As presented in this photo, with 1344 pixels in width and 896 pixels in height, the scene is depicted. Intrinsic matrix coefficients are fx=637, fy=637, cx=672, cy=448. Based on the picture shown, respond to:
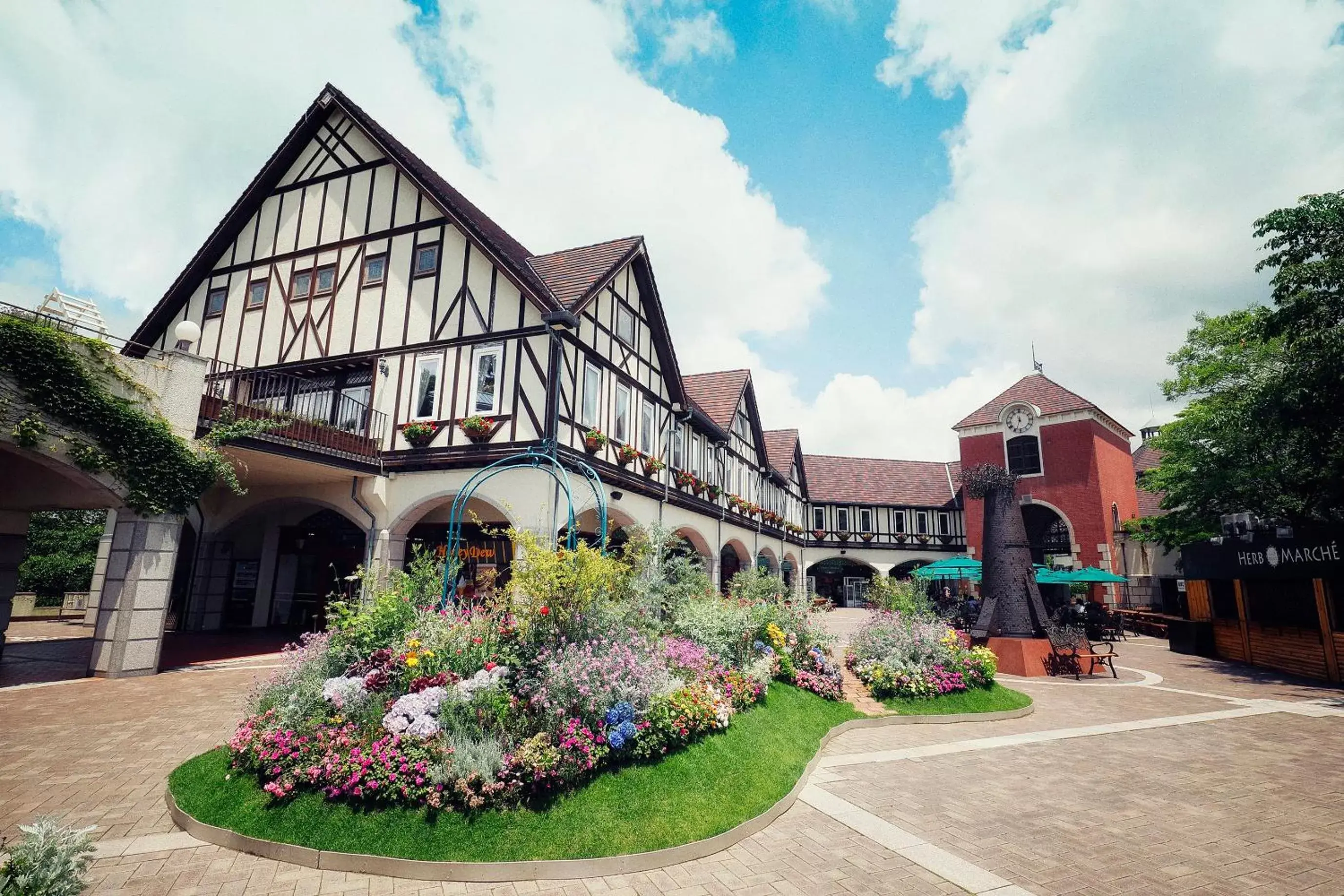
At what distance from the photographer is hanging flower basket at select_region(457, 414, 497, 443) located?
13.3 metres

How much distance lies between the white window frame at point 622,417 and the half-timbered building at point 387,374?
0.07 m

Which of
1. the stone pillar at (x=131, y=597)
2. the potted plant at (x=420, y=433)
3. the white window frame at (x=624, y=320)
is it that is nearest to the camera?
the stone pillar at (x=131, y=597)

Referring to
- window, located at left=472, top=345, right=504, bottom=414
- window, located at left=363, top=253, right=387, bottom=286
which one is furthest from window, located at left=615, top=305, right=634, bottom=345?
window, located at left=363, top=253, right=387, bottom=286

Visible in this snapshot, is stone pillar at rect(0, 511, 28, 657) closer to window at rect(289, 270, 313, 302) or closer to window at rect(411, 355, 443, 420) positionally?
window at rect(289, 270, 313, 302)

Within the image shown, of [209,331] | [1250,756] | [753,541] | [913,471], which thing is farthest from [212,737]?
[913,471]

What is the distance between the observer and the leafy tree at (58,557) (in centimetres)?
2300

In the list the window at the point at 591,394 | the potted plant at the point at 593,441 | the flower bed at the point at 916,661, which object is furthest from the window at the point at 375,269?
the flower bed at the point at 916,661

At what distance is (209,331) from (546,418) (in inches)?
438

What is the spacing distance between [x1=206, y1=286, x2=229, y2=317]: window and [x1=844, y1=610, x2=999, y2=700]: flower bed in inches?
714

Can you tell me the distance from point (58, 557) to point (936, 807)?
1200 inches

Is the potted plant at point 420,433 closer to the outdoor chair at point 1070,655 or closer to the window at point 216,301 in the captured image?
the window at point 216,301

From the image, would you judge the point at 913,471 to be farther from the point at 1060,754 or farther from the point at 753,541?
the point at 1060,754

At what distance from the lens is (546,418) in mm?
13117

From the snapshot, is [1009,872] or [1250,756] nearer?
[1009,872]
